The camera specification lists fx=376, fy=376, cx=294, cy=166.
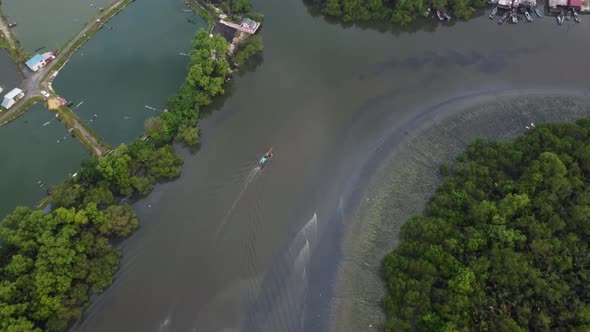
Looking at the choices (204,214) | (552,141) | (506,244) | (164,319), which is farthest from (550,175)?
(164,319)

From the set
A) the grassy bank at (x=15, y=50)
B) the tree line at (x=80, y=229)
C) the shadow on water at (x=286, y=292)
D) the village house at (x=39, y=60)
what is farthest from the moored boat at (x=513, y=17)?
the grassy bank at (x=15, y=50)

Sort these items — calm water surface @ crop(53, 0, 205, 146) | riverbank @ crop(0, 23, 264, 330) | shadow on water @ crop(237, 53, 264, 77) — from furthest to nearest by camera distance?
shadow on water @ crop(237, 53, 264, 77) → calm water surface @ crop(53, 0, 205, 146) → riverbank @ crop(0, 23, 264, 330)

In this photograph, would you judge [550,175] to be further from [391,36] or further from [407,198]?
[391,36]

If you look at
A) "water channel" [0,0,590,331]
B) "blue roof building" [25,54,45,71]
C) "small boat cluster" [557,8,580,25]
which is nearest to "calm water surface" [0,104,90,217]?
"water channel" [0,0,590,331]

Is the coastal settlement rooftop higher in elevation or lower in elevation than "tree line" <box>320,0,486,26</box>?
higher

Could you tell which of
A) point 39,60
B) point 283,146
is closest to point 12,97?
point 39,60

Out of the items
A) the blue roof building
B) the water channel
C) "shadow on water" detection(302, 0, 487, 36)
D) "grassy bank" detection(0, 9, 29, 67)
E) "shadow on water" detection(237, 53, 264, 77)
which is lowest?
the water channel

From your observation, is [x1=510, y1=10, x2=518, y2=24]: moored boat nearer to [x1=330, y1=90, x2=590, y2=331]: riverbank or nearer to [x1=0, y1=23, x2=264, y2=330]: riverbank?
[x1=330, y1=90, x2=590, y2=331]: riverbank

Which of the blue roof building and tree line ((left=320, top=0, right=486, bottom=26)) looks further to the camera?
tree line ((left=320, top=0, right=486, bottom=26))
